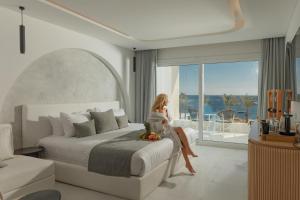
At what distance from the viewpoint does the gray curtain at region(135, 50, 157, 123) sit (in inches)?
251

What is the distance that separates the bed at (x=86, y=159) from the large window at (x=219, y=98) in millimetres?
2484

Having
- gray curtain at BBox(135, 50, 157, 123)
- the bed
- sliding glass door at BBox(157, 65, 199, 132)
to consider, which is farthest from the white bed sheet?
sliding glass door at BBox(157, 65, 199, 132)

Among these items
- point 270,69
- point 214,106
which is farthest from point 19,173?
point 270,69

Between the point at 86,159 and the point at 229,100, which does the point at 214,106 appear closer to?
Answer: the point at 229,100

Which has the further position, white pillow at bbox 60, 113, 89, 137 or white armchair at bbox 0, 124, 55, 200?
white pillow at bbox 60, 113, 89, 137

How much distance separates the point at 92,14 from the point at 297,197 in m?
3.51

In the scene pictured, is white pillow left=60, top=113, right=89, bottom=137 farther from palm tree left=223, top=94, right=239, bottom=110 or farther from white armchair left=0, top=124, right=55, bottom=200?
palm tree left=223, top=94, right=239, bottom=110

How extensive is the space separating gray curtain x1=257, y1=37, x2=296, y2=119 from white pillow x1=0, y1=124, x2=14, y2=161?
4.91m

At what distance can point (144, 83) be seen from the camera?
6.48 meters

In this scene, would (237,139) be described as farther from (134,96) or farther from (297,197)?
(297,197)

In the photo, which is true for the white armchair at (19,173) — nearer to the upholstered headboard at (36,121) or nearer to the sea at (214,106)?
the upholstered headboard at (36,121)

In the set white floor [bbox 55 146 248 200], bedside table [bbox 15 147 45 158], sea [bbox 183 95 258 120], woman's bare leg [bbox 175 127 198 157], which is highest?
sea [bbox 183 95 258 120]

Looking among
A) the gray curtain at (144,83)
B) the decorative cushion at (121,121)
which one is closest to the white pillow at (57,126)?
the decorative cushion at (121,121)

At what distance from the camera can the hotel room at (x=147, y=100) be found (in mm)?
2812
